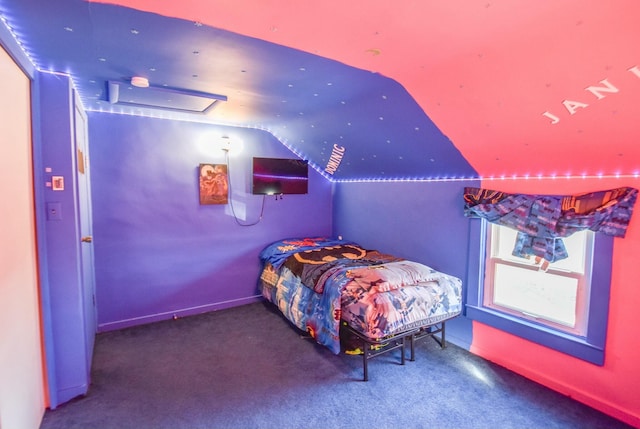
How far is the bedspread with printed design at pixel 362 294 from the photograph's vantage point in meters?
2.61

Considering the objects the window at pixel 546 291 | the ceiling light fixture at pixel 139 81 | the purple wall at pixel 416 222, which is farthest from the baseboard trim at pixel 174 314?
the window at pixel 546 291

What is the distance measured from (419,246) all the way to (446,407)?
63.3 inches

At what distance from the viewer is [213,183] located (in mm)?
3912

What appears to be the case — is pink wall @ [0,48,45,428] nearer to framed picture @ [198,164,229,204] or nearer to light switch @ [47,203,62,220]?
light switch @ [47,203,62,220]

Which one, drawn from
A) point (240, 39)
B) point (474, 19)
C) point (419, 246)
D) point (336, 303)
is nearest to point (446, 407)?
point (336, 303)

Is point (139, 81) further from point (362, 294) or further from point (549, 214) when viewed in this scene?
point (549, 214)

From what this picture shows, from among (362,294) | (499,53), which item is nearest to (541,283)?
(362,294)

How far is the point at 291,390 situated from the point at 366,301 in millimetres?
867

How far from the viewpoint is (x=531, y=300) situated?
112 inches

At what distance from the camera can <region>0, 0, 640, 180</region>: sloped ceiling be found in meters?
1.39

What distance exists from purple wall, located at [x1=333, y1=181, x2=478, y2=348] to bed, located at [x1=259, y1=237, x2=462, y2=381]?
0.27 m

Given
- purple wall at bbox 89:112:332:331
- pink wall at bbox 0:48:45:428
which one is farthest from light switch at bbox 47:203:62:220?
purple wall at bbox 89:112:332:331

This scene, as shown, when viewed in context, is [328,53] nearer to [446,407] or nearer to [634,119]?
[634,119]

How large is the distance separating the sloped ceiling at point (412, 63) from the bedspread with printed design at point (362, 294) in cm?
110
